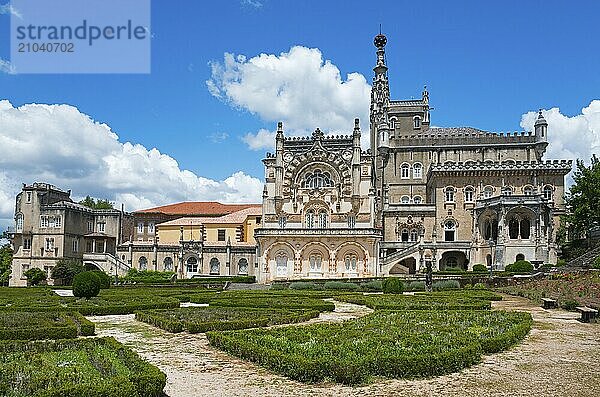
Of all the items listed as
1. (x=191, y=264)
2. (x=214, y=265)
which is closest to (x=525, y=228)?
(x=214, y=265)

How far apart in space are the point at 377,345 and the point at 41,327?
10094 mm

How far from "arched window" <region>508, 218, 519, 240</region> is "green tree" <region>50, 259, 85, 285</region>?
42785 mm

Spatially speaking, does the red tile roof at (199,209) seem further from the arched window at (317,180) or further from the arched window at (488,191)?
the arched window at (488,191)

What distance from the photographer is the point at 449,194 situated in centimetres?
6450

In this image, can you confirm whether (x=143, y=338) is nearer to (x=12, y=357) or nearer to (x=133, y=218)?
(x=12, y=357)

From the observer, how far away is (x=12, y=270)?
70.4 m

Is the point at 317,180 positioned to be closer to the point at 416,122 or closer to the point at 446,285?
the point at 416,122

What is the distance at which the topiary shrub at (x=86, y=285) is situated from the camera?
30656 millimetres

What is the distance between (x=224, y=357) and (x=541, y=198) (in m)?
49.3

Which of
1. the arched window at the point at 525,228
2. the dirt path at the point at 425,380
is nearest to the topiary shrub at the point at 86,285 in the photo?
the dirt path at the point at 425,380

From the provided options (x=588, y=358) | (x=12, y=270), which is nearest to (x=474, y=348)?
(x=588, y=358)

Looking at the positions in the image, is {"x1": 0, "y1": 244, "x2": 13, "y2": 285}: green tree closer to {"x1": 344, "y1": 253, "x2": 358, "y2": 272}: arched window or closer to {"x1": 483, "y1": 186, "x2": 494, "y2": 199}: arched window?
{"x1": 344, "y1": 253, "x2": 358, "y2": 272}: arched window

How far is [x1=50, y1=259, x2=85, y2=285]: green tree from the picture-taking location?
6097 cm

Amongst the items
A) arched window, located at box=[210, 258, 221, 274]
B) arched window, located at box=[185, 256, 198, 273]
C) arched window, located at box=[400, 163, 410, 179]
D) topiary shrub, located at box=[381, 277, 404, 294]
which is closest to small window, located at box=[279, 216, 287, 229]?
arched window, located at box=[210, 258, 221, 274]
